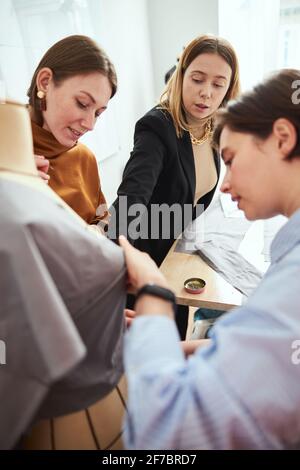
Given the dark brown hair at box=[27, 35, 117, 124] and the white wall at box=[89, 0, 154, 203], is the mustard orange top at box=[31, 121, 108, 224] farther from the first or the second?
the white wall at box=[89, 0, 154, 203]

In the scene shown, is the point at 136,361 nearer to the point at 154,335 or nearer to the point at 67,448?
the point at 154,335

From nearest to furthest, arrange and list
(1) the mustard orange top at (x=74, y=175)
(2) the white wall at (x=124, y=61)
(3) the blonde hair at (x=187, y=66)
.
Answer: (1) the mustard orange top at (x=74, y=175) < (3) the blonde hair at (x=187, y=66) < (2) the white wall at (x=124, y=61)

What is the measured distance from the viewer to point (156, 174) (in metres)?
1.18

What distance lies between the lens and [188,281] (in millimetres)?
1201

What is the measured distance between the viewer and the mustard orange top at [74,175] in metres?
0.98

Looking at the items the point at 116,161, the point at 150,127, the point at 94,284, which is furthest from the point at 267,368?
the point at 116,161

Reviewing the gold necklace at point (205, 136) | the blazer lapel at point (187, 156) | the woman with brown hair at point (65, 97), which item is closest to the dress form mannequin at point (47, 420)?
the woman with brown hair at point (65, 97)

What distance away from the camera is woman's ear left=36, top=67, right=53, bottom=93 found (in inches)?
35.0

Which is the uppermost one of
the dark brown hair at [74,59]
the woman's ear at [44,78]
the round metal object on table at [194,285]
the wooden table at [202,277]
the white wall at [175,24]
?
the white wall at [175,24]

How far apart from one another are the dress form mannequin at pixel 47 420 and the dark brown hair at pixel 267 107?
381 millimetres

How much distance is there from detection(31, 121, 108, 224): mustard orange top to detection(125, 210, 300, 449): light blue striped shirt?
28.4 inches

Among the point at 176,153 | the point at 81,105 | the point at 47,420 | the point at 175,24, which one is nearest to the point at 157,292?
the point at 47,420

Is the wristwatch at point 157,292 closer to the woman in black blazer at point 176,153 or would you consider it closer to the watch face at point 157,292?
the watch face at point 157,292

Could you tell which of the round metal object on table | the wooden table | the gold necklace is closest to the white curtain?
the gold necklace
